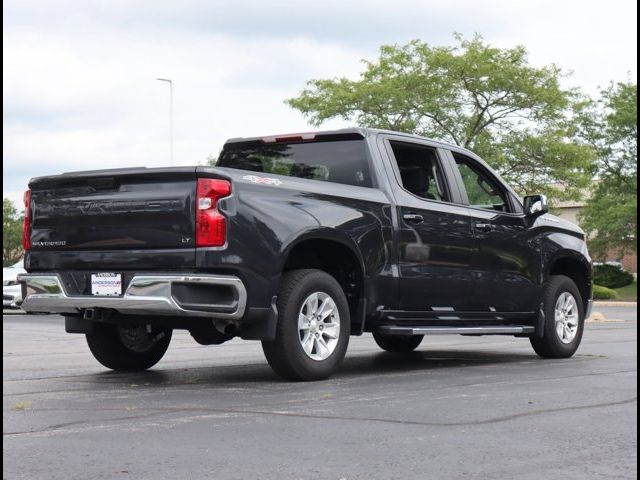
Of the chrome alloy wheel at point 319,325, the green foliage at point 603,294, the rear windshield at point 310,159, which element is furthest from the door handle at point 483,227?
the green foliage at point 603,294

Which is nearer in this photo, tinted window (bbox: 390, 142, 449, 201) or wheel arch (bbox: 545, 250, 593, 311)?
tinted window (bbox: 390, 142, 449, 201)

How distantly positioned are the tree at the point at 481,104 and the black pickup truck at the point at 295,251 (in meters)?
33.1

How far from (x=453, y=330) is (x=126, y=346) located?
9.40ft

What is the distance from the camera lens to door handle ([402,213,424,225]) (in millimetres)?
9102

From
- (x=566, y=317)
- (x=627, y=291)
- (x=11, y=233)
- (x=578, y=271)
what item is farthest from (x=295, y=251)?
(x=11, y=233)

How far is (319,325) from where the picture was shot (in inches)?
327

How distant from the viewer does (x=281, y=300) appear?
8.02 metres

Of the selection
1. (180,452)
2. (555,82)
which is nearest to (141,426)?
(180,452)

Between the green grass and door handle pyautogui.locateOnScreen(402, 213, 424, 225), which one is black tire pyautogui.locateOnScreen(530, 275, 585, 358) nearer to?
door handle pyautogui.locateOnScreen(402, 213, 424, 225)

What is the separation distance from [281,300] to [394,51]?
39.4 m

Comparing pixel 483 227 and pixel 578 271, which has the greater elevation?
pixel 483 227

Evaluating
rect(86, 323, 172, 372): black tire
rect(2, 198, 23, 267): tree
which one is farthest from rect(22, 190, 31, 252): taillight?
rect(2, 198, 23, 267): tree

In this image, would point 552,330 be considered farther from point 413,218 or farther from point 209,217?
point 209,217

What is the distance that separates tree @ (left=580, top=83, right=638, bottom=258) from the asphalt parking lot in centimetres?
4332
